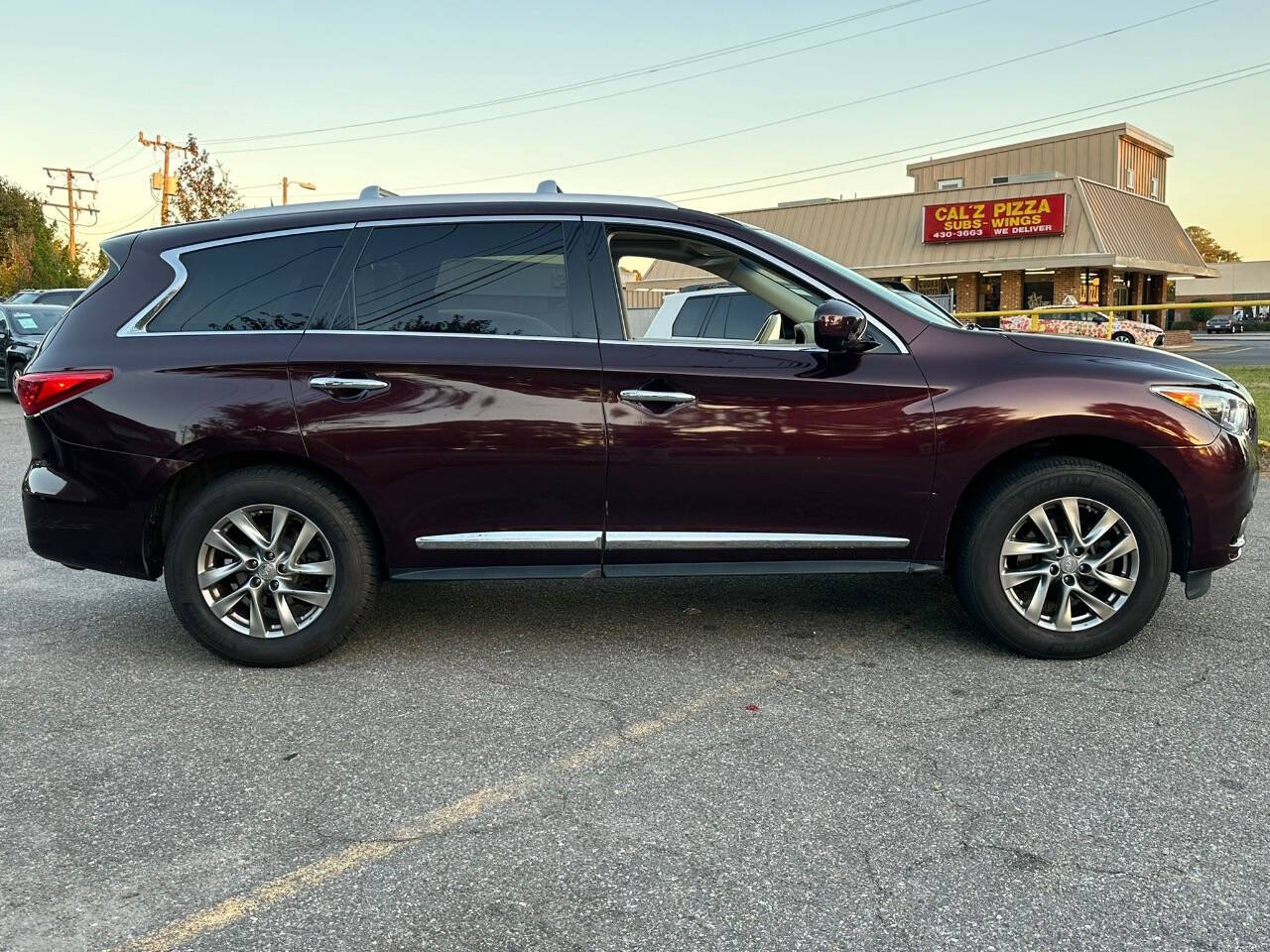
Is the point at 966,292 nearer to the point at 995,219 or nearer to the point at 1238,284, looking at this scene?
the point at 995,219

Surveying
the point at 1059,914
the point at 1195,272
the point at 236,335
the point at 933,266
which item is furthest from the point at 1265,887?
the point at 1195,272

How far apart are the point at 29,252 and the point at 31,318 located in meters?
42.3

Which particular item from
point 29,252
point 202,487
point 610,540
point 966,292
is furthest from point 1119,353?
point 29,252

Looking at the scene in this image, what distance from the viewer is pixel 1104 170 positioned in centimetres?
4819

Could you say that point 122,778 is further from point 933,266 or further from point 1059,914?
point 933,266

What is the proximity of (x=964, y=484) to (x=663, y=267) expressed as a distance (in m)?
37.8

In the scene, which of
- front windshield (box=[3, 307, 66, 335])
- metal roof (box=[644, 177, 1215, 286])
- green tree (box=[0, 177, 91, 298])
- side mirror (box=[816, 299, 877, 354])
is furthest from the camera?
green tree (box=[0, 177, 91, 298])

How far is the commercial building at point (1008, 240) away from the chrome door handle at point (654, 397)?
1403 inches

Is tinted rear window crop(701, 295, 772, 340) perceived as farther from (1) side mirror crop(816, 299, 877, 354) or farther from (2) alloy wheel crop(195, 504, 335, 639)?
(2) alloy wheel crop(195, 504, 335, 639)

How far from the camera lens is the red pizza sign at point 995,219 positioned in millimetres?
38156

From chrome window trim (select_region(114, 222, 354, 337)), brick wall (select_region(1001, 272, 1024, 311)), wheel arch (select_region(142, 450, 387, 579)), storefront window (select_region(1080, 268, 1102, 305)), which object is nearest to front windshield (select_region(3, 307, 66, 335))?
chrome window trim (select_region(114, 222, 354, 337))

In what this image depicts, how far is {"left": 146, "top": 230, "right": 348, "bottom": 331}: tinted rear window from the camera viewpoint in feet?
14.5

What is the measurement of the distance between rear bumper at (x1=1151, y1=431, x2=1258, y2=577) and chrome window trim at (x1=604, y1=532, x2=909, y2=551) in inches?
55.6

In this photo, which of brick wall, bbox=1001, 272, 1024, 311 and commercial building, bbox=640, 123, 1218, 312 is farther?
brick wall, bbox=1001, 272, 1024, 311
